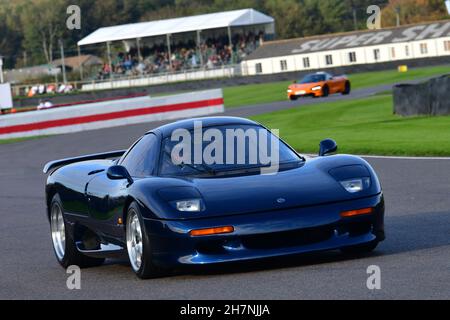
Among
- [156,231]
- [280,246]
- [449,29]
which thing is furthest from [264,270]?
[449,29]

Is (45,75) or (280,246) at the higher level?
(280,246)

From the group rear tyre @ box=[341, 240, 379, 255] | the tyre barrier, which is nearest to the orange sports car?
the tyre barrier

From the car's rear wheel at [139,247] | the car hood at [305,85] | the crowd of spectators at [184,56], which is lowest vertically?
the crowd of spectators at [184,56]

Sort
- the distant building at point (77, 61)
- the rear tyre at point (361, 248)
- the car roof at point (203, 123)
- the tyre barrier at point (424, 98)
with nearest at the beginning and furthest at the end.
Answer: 1. the rear tyre at point (361, 248)
2. the car roof at point (203, 123)
3. the tyre barrier at point (424, 98)
4. the distant building at point (77, 61)

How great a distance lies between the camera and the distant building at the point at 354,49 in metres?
89.2

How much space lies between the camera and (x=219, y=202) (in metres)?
8.38

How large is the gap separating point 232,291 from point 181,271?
1.08 m

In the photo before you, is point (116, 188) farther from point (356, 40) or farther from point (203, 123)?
point (356, 40)

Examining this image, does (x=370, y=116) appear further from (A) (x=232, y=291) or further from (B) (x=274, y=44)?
(B) (x=274, y=44)

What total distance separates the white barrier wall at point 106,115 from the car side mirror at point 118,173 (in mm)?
29994

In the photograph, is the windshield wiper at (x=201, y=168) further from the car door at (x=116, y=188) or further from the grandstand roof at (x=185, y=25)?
the grandstand roof at (x=185, y=25)

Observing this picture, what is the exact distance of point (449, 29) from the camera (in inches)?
3509

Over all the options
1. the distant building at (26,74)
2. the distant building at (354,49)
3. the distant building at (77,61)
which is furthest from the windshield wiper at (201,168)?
the distant building at (77,61)

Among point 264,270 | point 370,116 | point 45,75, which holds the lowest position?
point 45,75
